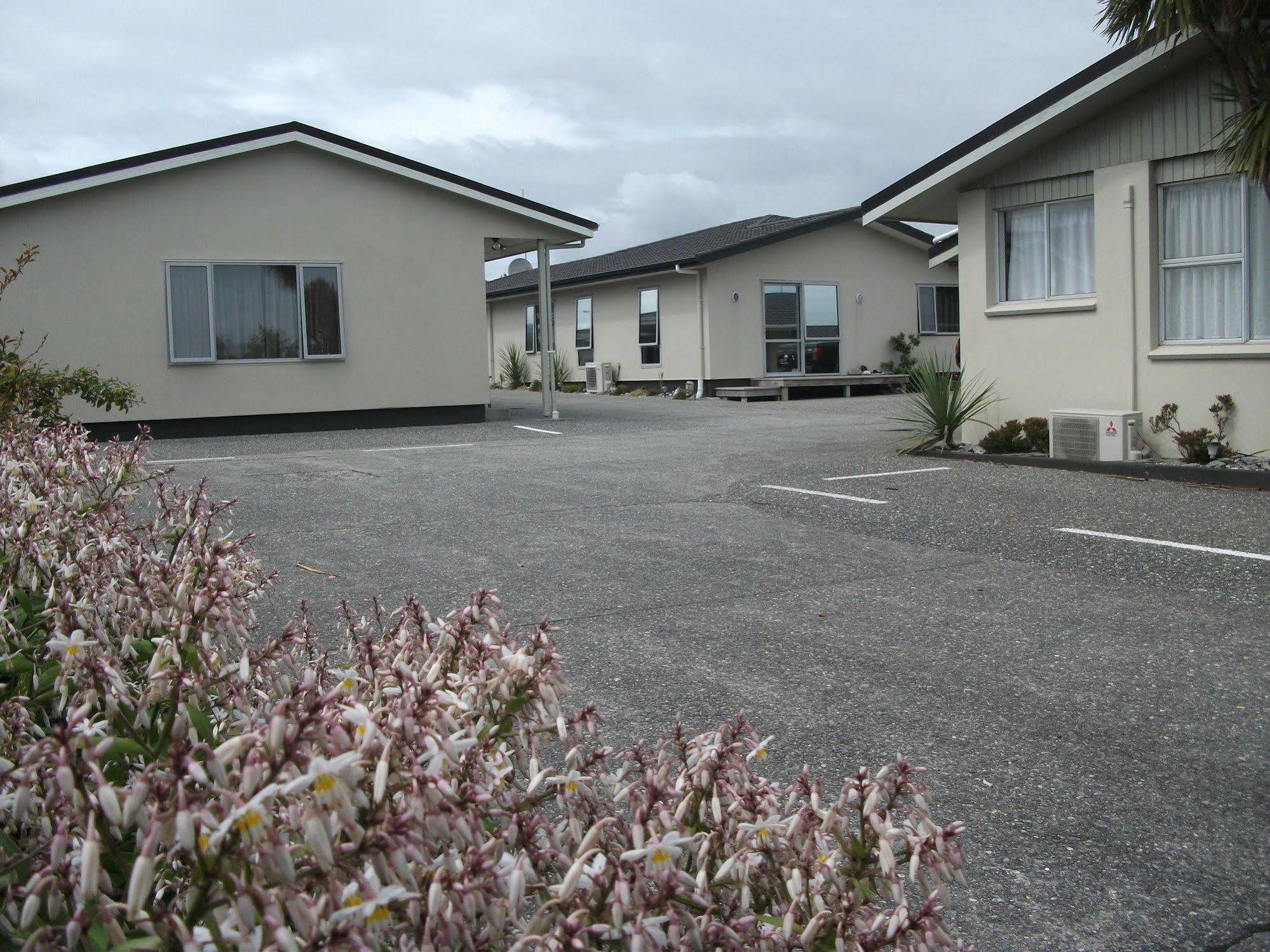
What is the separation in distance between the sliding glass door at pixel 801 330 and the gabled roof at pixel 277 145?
8.16 m

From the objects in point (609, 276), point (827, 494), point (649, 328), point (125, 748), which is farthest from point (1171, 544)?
point (609, 276)

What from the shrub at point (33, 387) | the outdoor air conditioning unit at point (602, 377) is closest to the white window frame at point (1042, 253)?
the shrub at point (33, 387)

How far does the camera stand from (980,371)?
548 inches

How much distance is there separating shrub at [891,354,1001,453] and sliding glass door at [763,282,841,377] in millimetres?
12925

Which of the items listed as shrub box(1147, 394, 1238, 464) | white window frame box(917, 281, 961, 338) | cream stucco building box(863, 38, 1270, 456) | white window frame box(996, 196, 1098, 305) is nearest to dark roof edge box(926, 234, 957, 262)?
cream stucco building box(863, 38, 1270, 456)

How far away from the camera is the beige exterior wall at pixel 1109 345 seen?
37.3ft

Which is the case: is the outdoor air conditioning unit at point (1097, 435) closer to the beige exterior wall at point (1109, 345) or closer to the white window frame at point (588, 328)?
the beige exterior wall at point (1109, 345)

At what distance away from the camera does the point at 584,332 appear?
3155 centimetres

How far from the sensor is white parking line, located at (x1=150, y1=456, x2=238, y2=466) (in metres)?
13.3

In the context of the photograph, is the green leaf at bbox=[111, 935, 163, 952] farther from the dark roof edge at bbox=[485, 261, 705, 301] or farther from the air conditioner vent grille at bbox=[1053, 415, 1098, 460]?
the dark roof edge at bbox=[485, 261, 705, 301]

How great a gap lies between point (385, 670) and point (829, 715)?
9.30 feet

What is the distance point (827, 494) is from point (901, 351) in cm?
1912

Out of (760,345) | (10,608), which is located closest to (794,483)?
(10,608)

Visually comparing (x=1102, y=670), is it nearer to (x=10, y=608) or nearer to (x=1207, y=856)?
(x=1207, y=856)
